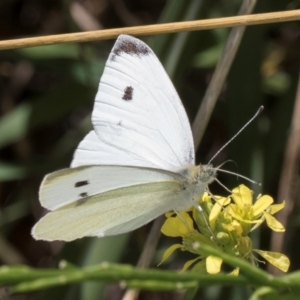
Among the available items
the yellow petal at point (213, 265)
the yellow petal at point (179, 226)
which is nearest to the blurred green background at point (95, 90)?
the yellow petal at point (179, 226)

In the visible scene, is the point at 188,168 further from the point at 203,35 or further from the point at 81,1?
the point at 81,1

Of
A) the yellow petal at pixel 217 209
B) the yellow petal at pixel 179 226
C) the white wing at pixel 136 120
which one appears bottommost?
the yellow petal at pixel 179 226

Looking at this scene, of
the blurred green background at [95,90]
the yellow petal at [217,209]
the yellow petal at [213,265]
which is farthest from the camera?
the blurred green background at [95,90]

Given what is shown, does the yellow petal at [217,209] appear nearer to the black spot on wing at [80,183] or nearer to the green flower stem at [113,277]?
the black spot on wing at [80,183]

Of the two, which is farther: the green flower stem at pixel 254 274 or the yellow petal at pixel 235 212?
the yellow petal at pixel 235 212

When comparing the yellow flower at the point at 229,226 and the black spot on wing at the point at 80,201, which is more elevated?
the black spot on wing at the point at 80,201

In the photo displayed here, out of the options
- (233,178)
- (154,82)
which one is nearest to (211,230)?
(154,82)

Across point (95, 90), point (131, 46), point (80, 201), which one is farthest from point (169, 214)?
point (95, 90)

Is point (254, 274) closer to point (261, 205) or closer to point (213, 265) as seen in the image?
point (213, 265)
